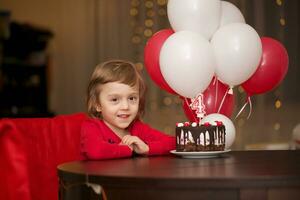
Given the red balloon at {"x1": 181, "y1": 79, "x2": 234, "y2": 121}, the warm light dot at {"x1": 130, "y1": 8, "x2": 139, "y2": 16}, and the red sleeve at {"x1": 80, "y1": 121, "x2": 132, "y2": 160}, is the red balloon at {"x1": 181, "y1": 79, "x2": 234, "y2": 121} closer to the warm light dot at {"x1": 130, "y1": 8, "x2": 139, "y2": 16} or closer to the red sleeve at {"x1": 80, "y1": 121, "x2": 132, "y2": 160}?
the red sleeve at {"x1": 80, "y1": 121, "x2": 132, "y2": 160}

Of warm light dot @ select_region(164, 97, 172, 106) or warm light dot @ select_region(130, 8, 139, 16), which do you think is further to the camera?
warm light dot @ select_region(130, 8, 139, 16)

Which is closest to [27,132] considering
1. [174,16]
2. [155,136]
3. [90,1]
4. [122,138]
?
[122,138]

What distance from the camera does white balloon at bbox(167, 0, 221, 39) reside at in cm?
191

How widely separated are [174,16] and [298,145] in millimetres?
1328

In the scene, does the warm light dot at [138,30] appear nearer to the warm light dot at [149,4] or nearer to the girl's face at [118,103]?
the warm light dot at [149,4]

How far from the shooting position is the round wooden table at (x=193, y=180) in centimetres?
122

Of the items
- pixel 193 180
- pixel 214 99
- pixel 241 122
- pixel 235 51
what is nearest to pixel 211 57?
pixel 235 51

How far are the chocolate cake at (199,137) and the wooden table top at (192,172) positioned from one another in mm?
40

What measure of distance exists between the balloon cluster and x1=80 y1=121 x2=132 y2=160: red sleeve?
285 mm

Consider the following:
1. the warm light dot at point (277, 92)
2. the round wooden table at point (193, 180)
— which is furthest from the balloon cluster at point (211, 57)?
the warm light dot at point (277, 92)

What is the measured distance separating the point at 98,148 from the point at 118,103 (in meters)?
0.21

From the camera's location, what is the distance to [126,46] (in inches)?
164

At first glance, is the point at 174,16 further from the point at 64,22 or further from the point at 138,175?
the point at 64,22

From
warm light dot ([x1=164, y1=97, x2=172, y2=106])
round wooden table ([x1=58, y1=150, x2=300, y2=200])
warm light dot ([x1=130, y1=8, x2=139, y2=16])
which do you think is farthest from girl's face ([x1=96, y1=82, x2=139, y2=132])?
warm light dot ([x1=130, y1=8, x2=139, y2=16])
